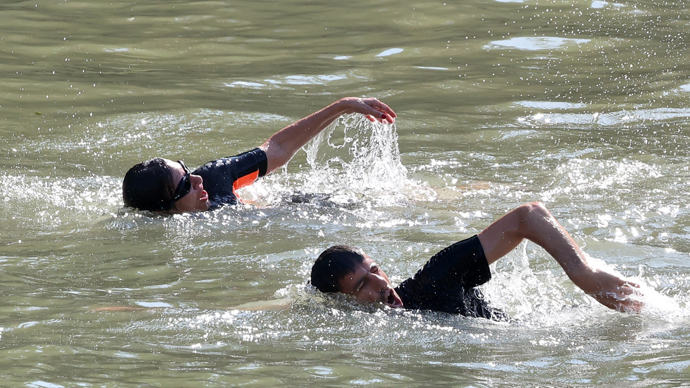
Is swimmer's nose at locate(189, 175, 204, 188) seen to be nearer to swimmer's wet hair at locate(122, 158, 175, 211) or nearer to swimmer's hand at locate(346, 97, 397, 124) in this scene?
swimmer's wet hair at locate(122, 158, 175, 211)

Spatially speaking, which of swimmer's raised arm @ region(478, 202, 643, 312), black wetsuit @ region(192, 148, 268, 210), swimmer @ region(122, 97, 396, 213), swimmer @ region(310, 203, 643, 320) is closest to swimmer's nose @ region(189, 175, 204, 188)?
swimmer @ region(122, 97, 396, 213)

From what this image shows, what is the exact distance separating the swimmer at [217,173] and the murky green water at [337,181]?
17 centimetres

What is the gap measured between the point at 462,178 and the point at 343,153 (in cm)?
153

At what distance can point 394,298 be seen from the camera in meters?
5.04

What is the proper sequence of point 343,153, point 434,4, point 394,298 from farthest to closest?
point 434,4 → point 343,153 → point 394,298

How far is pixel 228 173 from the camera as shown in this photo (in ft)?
24.0

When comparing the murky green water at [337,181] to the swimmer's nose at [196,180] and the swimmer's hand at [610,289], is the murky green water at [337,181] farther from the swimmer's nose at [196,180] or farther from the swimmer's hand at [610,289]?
the swimmer's nose at [196,180]

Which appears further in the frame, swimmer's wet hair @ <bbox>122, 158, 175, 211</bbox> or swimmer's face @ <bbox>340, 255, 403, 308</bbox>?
swimmer's wet hair @ <bbox>122, 158, 175, 211</bbox>

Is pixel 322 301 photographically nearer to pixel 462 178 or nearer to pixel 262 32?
pixel 462 178

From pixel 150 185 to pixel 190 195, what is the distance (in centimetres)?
33

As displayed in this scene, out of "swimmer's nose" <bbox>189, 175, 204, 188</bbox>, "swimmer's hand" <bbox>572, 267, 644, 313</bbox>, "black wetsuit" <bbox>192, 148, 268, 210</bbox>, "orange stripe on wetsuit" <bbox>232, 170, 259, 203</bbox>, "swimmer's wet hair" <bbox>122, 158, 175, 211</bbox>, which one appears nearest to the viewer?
"swimmer's hand" <bbox>572, 267, 644, 313</bbox>

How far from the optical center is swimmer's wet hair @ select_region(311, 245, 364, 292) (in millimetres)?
5004

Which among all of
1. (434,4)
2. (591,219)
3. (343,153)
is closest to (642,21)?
(434,4)

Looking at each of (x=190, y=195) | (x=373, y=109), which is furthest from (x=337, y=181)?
(x=190, y=195)
